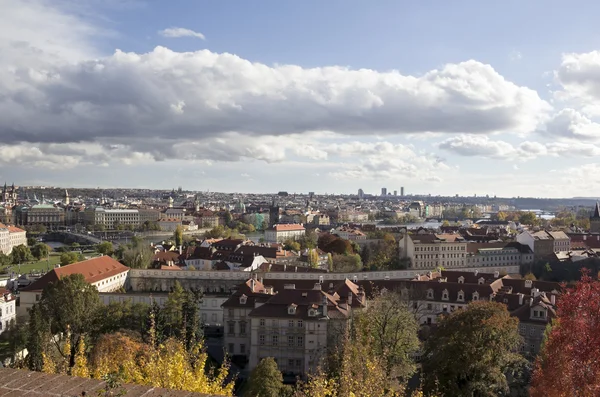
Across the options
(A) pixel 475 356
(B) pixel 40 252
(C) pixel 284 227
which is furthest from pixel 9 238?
(A) pixel 475 356

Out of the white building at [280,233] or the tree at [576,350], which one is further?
Result: the white building at [280,233]

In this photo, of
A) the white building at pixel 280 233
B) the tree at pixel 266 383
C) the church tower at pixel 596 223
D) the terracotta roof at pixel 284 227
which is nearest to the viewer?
the tree at pixel 266 383

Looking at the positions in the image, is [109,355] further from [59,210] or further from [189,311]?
[59,210]

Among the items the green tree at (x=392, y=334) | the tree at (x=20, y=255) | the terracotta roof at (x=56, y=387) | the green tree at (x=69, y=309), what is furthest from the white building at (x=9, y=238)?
the terracotta roof at (x=56, y=387)

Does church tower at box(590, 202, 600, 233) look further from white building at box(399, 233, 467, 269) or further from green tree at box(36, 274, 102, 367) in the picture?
green tree at box(36, 274, 102, 367)

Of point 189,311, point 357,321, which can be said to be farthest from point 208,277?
point 357,321

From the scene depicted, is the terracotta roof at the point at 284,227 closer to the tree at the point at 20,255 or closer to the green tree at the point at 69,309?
the tree at the point at 20,255

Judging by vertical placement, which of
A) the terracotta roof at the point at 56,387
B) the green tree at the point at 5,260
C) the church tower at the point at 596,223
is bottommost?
the green tree at the point at 5,260
